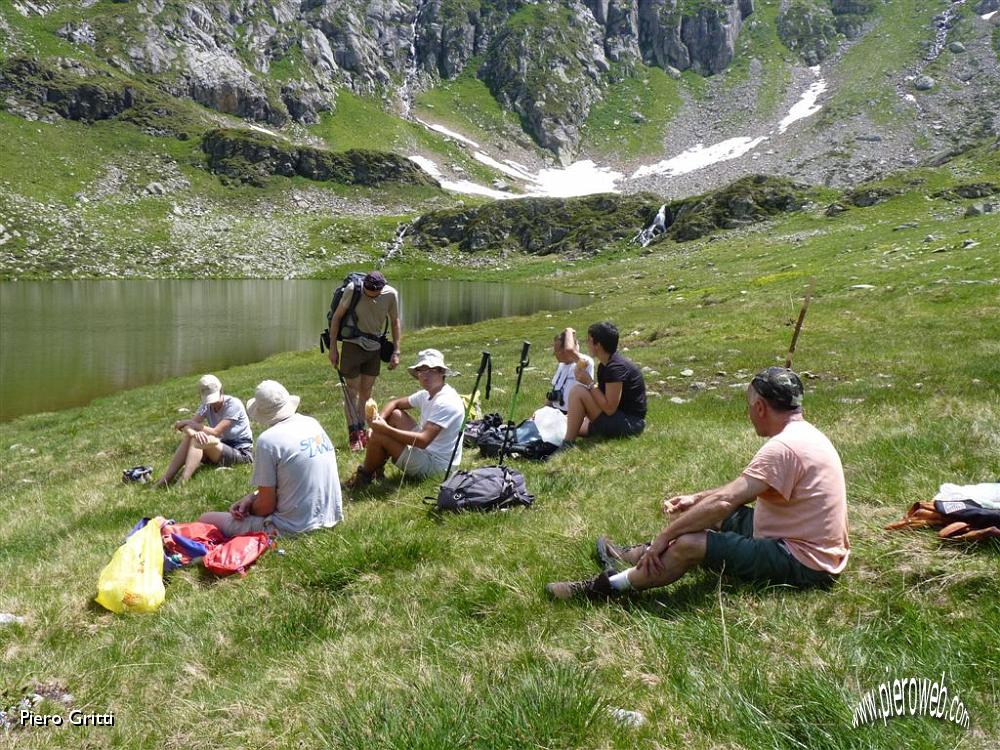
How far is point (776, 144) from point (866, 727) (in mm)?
233429

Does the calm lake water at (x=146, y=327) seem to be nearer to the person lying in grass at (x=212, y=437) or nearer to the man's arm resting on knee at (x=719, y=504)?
the person lying in grass at (x=212, y=437)

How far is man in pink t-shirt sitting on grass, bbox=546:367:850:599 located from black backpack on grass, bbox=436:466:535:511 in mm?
2542

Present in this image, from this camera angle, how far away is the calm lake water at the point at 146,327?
34.1m

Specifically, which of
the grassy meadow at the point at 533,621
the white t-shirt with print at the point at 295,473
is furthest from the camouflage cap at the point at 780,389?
the white t-shirt with print at the point at 295,473

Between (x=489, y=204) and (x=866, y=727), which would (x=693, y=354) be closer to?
(x=866, y=727)

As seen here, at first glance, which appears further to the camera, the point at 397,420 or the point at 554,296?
the point at 554,296

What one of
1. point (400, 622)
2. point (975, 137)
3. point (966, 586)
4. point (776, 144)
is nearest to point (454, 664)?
point (400, 622)

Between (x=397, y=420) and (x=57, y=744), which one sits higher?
(x=397, y=420)

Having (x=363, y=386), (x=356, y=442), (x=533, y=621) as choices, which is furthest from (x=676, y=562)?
(x=363, y=386)

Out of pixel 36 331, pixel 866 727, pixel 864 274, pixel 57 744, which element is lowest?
pixel 36 331

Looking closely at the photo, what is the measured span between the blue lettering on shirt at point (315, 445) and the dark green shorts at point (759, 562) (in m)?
5.08

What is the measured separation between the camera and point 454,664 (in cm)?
448

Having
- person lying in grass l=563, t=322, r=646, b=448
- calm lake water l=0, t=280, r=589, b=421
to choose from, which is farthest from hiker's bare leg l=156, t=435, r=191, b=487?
calm lake water l=0, t=280, r=589, b=421

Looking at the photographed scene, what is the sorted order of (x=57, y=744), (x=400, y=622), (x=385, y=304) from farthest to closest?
(x=385, y=304) < (x=400, y=622) < (x=57, y=744)
